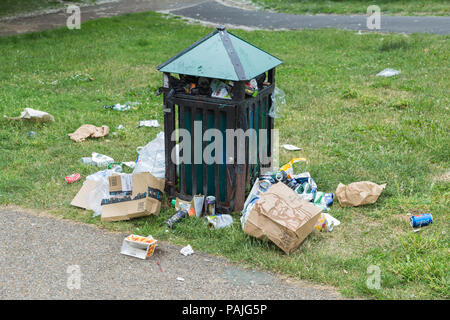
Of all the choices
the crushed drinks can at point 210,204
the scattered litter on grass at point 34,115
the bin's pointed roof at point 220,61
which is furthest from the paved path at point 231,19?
the crushed drinks can at point 210,204

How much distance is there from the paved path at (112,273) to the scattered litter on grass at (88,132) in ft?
7.31

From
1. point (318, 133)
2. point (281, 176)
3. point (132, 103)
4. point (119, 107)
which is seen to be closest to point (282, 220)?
point (281, 176)

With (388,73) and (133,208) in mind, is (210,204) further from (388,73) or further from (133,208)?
(388,73)

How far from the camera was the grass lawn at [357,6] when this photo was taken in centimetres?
1559

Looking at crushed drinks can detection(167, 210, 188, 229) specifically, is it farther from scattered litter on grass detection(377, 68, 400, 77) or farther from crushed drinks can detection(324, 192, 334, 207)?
scattered litter on grass detection(377, 68, 400, 77)

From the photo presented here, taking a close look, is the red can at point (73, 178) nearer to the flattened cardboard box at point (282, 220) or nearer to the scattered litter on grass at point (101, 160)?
the scattered litter on grass at point (101, 160)

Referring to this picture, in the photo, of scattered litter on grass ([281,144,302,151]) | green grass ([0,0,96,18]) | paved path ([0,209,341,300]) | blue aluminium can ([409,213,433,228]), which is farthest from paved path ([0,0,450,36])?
paved path ([0,209,341,300])

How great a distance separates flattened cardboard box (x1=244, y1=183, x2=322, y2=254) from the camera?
3.81m

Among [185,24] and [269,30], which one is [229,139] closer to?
[269,30]

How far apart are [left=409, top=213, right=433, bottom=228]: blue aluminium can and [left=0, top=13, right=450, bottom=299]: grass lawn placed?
0.07 m

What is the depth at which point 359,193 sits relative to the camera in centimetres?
463

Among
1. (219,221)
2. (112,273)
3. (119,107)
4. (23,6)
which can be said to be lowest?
(112,273)

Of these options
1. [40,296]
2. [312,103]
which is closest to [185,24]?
[312,103]

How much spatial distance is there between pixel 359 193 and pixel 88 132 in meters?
3.49
